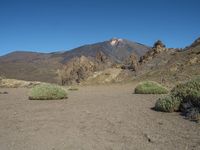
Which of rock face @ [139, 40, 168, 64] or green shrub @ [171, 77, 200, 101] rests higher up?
rock face @ [139, 40, 168, 64]

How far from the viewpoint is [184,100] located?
12.5 m

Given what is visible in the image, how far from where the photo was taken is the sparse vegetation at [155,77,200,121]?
11740 mm

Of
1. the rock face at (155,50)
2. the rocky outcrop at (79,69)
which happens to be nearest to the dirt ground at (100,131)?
the rock face at (155,50)

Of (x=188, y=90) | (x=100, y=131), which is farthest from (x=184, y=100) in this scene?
(x=100, y=131)

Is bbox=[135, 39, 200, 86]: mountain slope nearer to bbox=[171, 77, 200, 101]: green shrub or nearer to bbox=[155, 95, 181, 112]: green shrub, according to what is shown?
bbox=[171, 77, 200, 101]: green shrub

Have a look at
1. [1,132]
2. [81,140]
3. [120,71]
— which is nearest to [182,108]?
[81,140]

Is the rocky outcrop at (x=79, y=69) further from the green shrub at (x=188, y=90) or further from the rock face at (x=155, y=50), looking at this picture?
the green shrub at (x=188, y=90)

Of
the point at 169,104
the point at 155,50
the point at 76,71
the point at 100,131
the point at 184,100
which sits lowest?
the point at 100,131

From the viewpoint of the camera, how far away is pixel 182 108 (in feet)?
40.3

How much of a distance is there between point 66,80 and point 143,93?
111ft

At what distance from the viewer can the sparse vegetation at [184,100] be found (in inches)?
462

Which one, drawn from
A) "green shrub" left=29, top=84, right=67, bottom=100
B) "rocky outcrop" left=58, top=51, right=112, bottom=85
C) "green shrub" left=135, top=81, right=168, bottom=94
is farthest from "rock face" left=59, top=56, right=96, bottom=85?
"green shrub" left=29, top=84, right=67, bottom=100

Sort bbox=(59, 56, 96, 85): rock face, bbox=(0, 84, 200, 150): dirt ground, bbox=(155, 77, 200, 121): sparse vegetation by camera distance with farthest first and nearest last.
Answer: bbox=(59, 56, 96, 85): rock face < bbox=(155, 77, 200, 121): sparse vegetation < bbox=(0, 84, 200, 150): dirt ground

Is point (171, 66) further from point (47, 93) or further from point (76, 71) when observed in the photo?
point (47, 93)
